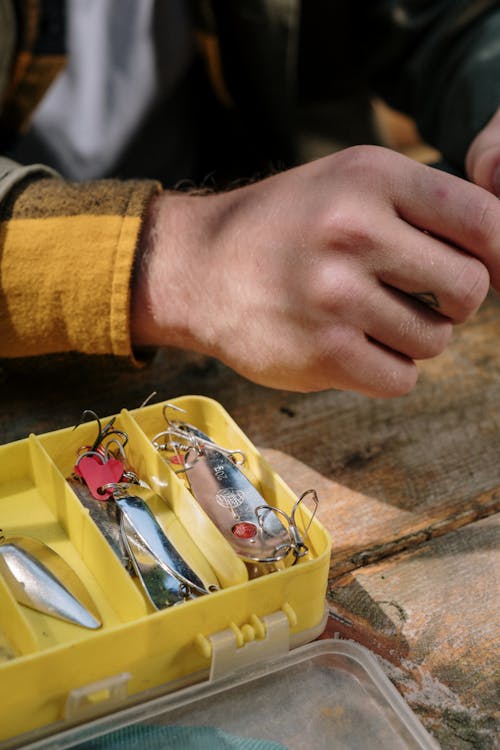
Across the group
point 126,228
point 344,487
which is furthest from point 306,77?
point 344,487

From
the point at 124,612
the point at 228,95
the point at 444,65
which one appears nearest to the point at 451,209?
the point at 124,612

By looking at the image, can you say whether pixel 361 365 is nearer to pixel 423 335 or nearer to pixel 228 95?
pixel 423 335

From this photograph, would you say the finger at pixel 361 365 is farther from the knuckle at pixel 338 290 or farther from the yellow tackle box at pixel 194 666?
the yellow tackle box at pixel 194 666

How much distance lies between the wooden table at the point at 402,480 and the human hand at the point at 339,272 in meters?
0.08

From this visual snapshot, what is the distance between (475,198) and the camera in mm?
599

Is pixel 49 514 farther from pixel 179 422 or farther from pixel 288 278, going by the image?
pixel 288 278

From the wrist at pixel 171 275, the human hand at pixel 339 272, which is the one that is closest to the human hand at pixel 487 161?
the human hand at pixel 339 272

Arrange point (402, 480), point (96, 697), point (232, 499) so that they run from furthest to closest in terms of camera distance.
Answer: point (402, 480), point (232, 499), point (96, 697)

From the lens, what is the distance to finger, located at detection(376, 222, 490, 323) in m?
0.61

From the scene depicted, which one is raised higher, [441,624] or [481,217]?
[481,217]

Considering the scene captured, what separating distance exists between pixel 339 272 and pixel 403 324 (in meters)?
0.06

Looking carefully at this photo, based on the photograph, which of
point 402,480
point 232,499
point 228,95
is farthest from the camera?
point 228,95

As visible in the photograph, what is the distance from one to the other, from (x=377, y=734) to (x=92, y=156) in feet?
A: 3.00

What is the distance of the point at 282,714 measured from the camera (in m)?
0.48
